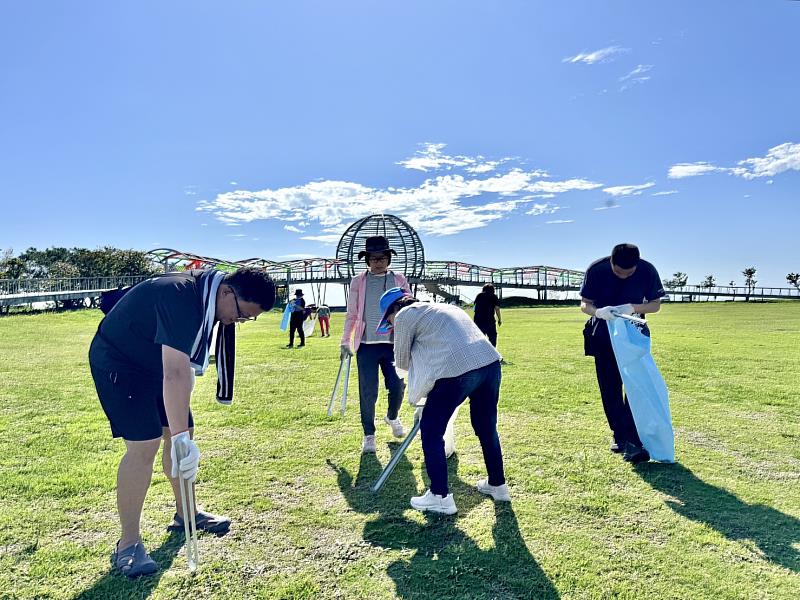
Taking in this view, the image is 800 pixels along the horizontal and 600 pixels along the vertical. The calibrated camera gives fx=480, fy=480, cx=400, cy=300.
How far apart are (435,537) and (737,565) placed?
1742 mm

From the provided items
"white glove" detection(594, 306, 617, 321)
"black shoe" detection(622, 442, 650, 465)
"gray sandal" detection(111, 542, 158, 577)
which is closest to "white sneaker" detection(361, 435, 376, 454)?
"gray sandal" detection(111, 542, 158, 577)

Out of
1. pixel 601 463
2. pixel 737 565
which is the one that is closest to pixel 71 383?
pixel 601 463

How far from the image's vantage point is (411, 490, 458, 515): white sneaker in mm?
3334

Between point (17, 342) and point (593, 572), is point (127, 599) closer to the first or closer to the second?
point (593, 572)

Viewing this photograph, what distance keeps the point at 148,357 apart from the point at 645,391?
3997 millimetres

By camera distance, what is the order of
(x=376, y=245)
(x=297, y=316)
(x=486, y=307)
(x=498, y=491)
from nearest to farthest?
(x=498, y=491) → (x=376, y=245) → (x=486, y=307) → (x=297, y=316)

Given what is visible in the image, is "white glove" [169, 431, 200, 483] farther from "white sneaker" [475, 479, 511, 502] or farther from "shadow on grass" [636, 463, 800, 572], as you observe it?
"shadow on grass" [636, 463, 800, 572]

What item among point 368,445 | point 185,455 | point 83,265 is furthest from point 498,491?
point 83,265

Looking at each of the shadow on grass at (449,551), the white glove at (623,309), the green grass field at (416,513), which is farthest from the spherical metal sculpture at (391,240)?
the shadow on grass at (449,551)

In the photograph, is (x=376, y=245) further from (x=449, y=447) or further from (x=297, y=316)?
(x=297, y=316)

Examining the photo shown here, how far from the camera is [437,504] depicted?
11.0 ft

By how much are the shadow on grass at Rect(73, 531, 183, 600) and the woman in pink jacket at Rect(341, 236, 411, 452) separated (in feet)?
6.72

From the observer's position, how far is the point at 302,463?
14.5 feet

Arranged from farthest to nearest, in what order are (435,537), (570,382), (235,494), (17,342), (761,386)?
(17,342) → (570,382) → (761,386) → (235,494) → (435,537)
